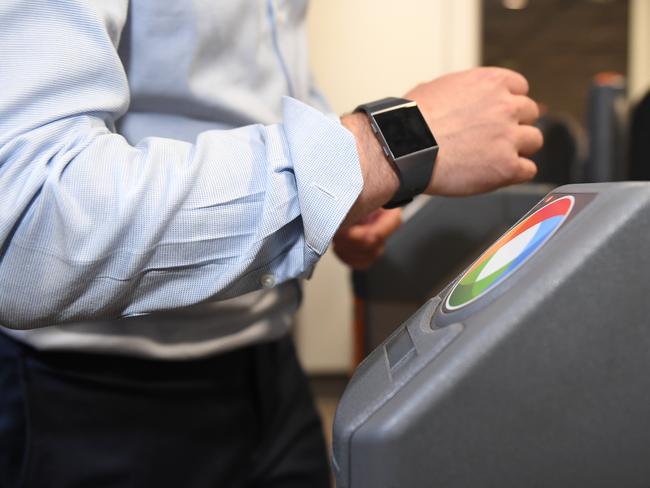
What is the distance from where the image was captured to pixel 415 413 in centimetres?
32

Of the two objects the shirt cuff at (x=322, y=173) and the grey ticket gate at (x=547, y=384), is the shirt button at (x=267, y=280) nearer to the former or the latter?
the shirt cuff at (x=322, y=173)

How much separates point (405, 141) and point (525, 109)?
132 mm

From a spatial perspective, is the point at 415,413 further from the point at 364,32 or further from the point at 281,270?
the point at 364,32

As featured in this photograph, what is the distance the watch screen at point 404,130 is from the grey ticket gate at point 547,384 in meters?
0.18

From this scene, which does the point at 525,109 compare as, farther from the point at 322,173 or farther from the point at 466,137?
the point at 322,173

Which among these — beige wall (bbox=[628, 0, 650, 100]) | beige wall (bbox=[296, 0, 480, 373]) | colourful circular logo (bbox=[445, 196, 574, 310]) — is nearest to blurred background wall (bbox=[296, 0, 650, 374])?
beige wall (bbox=[296, 0, 480, 373])

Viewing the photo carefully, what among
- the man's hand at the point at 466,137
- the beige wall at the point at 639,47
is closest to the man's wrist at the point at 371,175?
the man's hand at the point at 466,137

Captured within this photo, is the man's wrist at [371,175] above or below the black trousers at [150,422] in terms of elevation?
above

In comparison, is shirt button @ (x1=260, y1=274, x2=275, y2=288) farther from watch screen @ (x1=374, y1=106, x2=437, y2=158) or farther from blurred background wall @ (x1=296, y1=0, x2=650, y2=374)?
blurred background wall @ (x1=296, y1=0, x2=650, y2=374)

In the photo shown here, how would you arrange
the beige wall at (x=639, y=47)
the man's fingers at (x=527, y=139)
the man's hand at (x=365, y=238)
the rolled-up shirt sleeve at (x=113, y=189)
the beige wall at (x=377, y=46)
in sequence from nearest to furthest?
the rolled-up shirt sleeve at (x=113, y=189) → the man's fingers at (x=527, y=139) → the man's hand at (x=365, y=238) → the beige wall at (x=377, y=46) → the beige wall at (x=639, y=47)

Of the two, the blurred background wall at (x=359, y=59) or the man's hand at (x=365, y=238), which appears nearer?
the man's hand at (x=365, y=238)

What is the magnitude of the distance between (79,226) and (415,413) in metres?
0.26

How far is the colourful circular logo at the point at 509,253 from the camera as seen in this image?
36 cm

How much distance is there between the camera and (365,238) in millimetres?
787
